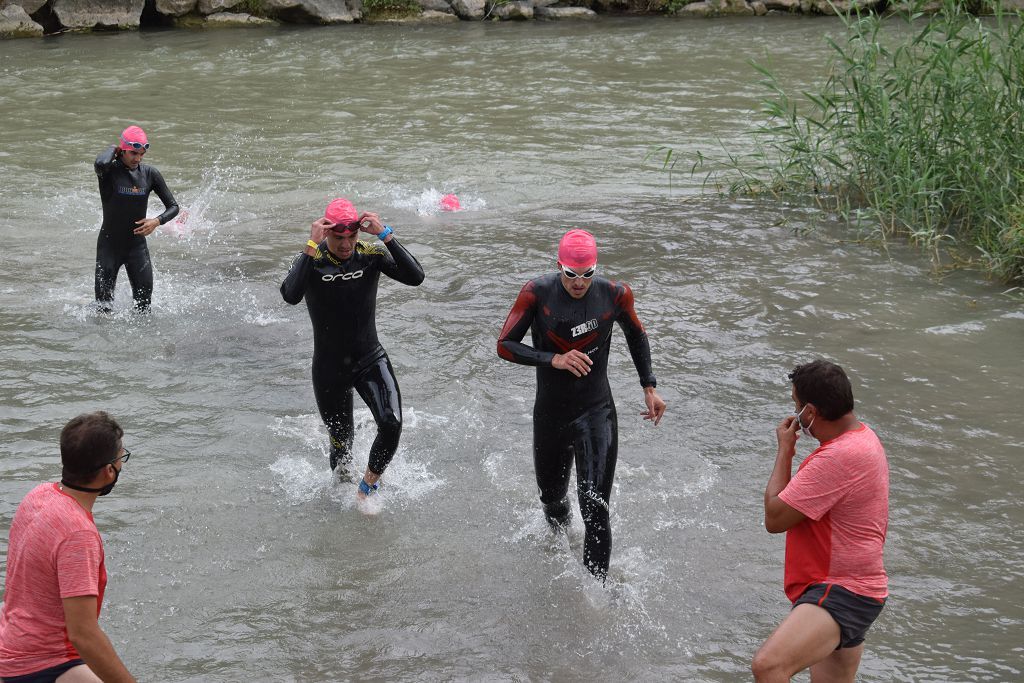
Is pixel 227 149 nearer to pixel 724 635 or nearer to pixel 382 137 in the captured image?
pixel 382 137

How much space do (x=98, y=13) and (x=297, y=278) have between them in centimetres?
2011

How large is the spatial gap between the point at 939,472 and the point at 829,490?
3361 millimetres

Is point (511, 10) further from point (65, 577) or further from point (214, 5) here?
point (65, 577)

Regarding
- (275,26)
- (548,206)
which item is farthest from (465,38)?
(548,206)

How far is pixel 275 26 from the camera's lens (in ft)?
78.2

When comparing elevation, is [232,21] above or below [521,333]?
above

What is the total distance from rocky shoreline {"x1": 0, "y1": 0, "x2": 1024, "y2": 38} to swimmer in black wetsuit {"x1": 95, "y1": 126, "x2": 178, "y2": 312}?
15.9 m

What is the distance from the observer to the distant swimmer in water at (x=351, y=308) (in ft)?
20.3

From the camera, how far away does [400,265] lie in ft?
20.9

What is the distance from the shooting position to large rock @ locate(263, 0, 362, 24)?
2373cm

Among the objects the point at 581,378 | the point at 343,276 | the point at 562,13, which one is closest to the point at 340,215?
the point at 343,276

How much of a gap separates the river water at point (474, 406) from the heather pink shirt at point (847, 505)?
4.23ft

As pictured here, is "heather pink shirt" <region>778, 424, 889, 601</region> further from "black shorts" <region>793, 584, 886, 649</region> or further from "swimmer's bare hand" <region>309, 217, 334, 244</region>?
"swimmer's bare hand" <region>309, 217, 334, 244</region>

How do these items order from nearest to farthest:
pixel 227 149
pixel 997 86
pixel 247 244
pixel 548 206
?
pixel 997 86
pixel 247 244
pixel 548 206
pixel 227 149
